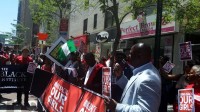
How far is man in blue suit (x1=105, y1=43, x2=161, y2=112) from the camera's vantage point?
3391mm

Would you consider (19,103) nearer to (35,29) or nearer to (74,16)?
(74,16)

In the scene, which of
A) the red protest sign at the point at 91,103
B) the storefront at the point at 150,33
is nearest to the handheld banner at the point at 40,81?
the red protest sign at the point at 91,103

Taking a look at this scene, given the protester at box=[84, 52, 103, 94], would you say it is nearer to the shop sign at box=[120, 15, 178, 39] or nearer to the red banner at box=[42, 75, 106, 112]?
the red banner at box=[42, 75, 106, 112]

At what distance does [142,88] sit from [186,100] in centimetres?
158

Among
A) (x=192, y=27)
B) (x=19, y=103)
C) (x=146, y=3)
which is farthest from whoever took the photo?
(x=146, y=3)

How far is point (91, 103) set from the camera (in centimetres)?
521

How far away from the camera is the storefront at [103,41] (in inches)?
969

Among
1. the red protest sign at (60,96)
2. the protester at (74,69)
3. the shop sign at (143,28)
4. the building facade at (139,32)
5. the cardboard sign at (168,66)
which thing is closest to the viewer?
the red protest sign at (60,96)

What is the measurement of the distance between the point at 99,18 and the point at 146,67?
2711 centimetres

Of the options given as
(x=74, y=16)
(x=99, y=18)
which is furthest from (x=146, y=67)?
(x=74, y=16)

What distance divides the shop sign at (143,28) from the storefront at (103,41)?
4.27ft

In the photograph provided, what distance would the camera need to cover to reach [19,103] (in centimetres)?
1187

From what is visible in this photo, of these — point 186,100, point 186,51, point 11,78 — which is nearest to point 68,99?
point 186,100

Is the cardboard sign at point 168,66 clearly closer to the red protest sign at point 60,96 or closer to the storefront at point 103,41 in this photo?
the red protest sign at point 60,96
